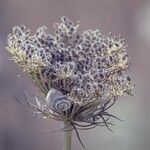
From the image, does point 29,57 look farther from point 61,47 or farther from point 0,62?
point 0,62

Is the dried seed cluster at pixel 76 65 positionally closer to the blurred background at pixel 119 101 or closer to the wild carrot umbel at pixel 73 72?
the wild carrot umbel at pixel 73 72

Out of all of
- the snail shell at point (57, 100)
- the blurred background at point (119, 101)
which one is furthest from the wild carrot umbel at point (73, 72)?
the blurred background at point (119, 101)

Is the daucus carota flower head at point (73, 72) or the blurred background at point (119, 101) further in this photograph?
the blurred background at point (119, 101)

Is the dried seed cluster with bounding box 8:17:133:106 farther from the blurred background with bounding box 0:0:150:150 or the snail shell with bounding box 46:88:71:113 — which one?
the blurred background with bounding box 0:0:150:150

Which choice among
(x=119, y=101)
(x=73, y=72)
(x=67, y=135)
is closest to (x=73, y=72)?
(x=73, y=72)

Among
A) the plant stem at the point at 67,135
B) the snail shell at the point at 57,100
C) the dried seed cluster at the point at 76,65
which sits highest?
the dried seed cluster at the point at 76,65

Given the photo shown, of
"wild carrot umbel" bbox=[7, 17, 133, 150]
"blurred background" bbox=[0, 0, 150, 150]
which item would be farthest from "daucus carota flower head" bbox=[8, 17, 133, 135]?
"blurred background" bbox=[0, 0, 150, 150]

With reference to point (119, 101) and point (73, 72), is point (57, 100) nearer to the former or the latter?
point (73, 72)

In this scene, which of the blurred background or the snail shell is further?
the blurred background
